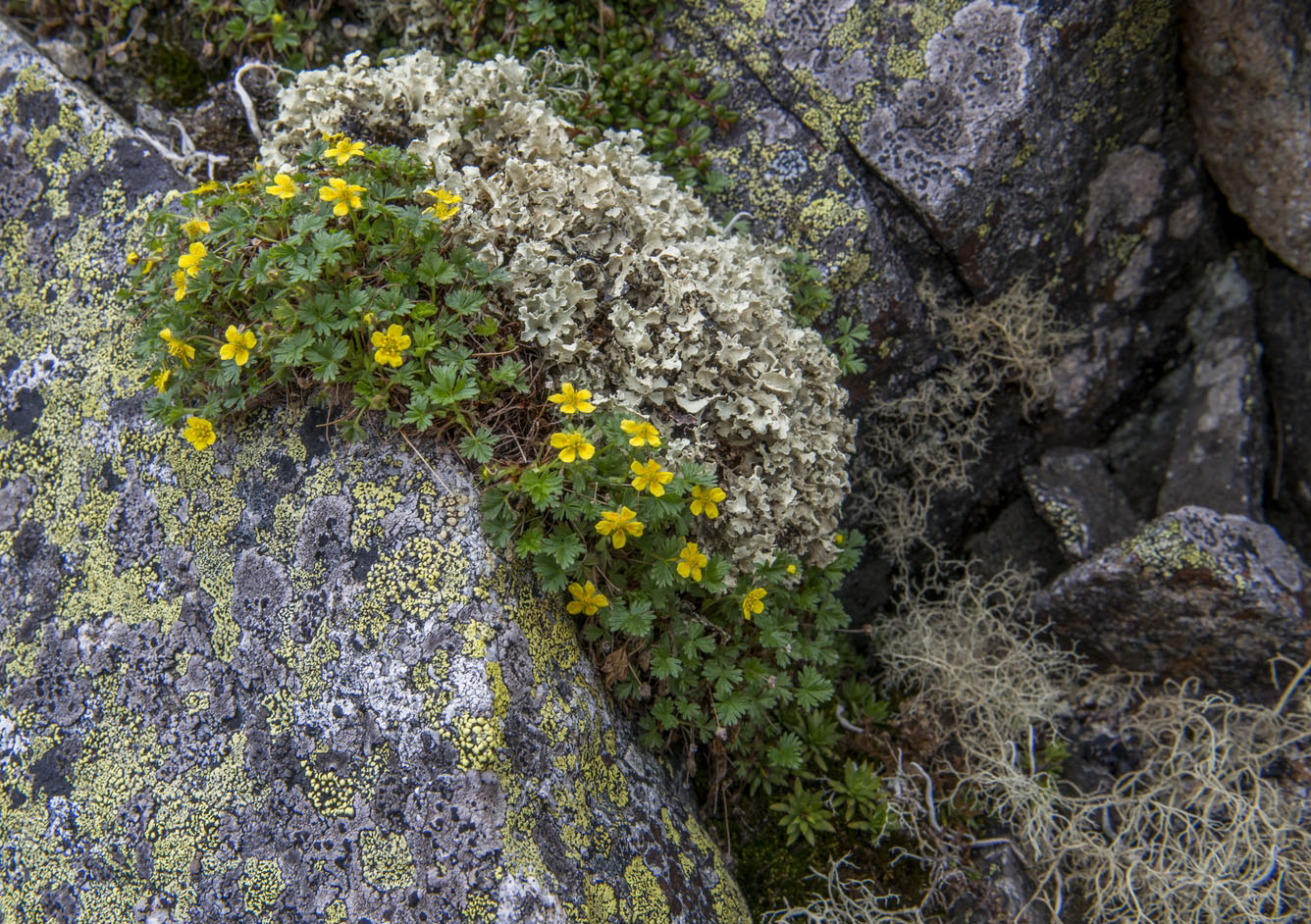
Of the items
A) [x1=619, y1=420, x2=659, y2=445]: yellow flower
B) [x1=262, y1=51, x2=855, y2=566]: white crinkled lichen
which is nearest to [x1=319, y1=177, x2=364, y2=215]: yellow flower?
[x1=262, y1=51, x2=855, y2=566]: white crinkled lichen

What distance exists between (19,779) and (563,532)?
1.96 meters

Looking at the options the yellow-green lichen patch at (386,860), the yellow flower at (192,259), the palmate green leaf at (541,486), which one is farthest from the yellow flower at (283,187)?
the yellow-green lichen patch at (386,860)

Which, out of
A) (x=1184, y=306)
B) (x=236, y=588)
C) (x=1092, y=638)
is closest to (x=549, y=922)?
(x=236, y=588)

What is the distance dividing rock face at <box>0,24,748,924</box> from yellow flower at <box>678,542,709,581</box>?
1.55 ft

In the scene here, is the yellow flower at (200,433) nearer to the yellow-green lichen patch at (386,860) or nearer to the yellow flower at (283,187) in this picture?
the yellow flower at (283,187)

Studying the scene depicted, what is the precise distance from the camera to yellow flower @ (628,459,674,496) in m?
2.69

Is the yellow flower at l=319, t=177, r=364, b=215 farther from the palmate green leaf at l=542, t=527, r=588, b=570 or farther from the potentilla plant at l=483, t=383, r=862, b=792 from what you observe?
the palmate green leaf at l=542, t=527, r=588, b=570

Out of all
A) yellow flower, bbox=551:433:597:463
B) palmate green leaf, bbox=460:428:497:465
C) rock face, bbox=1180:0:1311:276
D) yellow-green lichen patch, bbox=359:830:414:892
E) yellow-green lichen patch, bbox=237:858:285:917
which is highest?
rock face, bbox=1180:0:1311:276

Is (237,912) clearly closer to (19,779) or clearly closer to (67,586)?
(19,779)

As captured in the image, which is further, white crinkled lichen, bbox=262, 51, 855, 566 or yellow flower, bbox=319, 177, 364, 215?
white crinkled lichen, bbox=262, 51, 855, 566

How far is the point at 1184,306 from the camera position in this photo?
4613 millimetres

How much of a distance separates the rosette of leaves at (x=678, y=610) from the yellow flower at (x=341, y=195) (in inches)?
37.8

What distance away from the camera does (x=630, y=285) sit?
3.30 meters

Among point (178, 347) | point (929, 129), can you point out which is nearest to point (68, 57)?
point (178, 347)
